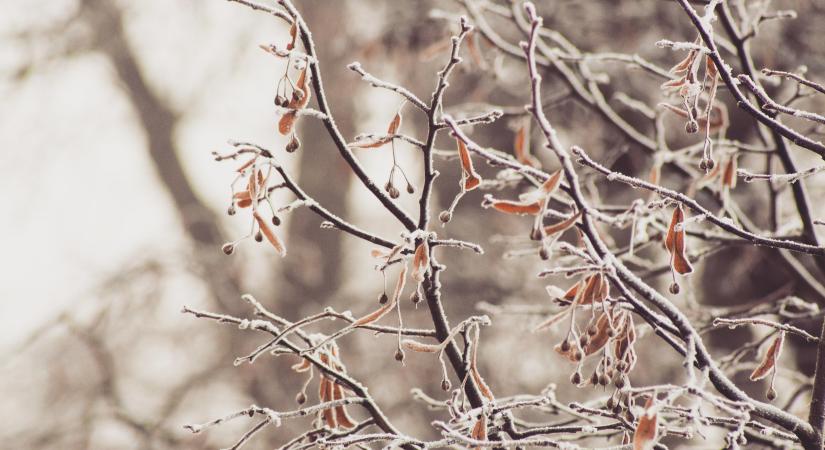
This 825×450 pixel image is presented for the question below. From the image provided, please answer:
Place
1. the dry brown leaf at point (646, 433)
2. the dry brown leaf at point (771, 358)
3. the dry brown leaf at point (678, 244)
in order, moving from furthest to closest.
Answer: the dry brown leaf at point (771, 358) → the dry brown leaf at point (678, 244) → the dry brown leaf at point (646, 433)

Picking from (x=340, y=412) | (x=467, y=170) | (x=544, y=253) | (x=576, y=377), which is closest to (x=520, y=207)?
(x=544, y=253)

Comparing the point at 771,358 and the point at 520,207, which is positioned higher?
the point at 520,207

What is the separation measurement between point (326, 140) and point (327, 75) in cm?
89

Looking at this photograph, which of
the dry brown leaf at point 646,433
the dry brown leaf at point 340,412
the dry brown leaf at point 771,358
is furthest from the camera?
the dry brown leaf at point 340,412

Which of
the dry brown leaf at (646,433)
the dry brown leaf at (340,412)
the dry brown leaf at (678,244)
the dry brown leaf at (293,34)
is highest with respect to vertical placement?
the dry brown leaf at (293,34)

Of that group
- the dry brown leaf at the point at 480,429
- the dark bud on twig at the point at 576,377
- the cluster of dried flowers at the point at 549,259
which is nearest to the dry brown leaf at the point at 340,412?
the cluster of dried flowers at the point at 549,259

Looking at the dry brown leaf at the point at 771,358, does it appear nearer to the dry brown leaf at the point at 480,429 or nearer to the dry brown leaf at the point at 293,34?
the dry brown leaf at the point at 480,429

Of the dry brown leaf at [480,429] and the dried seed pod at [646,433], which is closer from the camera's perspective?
the dried seed pod at [646,433]

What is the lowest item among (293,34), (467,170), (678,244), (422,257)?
(678,244)

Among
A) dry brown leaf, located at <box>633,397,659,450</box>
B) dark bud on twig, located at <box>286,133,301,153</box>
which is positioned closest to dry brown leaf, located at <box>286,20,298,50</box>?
dark bud on twig, located at <box>286,133,301,153</box>

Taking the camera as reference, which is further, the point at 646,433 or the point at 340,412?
the point at 340,412

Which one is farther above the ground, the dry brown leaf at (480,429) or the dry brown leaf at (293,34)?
the dry brown leaf at (293,34)

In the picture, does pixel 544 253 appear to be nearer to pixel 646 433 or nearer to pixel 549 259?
pixel 549 259

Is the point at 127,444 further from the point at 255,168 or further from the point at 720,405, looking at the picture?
the point at 720,405
